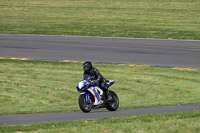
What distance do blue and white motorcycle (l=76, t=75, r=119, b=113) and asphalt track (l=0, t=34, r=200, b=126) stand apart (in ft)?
31.9

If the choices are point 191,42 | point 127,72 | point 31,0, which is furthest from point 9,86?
point 31,0

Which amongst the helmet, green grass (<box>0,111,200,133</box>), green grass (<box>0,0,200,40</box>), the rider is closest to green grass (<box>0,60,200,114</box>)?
the rider

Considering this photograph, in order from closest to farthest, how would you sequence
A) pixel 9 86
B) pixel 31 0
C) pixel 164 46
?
pixel 9 86 → pixel 164 46 → pixel 31 0

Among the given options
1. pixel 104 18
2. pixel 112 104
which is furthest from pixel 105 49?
pixel 104 18

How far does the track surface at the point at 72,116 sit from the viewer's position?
11438mm

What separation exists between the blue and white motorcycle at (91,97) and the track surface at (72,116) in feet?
1.09

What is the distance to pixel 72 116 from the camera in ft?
40.1

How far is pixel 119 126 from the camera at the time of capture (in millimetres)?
10070

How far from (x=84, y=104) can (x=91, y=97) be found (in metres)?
0.37

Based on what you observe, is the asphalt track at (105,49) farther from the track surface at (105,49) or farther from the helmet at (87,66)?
the helmet at (87,66)

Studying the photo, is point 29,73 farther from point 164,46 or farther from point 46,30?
point 46,30

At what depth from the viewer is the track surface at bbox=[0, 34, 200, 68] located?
80.5 ft

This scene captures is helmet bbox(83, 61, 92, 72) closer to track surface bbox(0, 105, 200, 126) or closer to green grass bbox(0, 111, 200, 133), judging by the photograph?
track surface bbox(0, 105, 200, 126)

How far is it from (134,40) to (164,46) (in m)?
3.29
